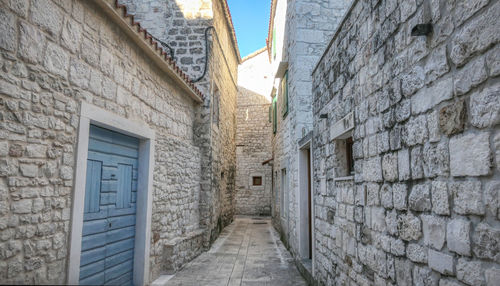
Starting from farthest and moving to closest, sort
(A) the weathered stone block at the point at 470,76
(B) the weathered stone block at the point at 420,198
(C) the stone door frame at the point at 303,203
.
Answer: (C) the stone door frame at the point at 303,203
(B) the weathered stone block at the point at 420,198
(A) the weathered stone block at the point at 470,76

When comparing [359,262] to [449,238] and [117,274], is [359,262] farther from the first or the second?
[117,274]

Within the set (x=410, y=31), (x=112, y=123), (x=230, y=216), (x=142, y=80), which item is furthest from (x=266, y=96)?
(x=410, y=31)

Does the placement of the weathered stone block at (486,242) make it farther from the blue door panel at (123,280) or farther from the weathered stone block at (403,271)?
the blue door panel at (123,280)

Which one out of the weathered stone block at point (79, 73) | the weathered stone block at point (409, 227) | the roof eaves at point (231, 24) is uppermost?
the roof eaves at point (231, 24)

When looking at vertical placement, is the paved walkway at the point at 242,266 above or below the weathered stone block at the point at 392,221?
below

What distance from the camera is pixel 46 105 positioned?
102 inches

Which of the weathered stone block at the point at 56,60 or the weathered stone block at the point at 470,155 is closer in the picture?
the weathered stone block at the point at 470,155

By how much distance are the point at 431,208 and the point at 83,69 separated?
3.28 m

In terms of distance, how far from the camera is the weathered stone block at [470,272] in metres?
1.39

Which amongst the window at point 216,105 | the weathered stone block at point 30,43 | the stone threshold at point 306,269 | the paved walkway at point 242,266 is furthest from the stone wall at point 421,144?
the window at point 216,105

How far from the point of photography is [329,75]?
3.92m

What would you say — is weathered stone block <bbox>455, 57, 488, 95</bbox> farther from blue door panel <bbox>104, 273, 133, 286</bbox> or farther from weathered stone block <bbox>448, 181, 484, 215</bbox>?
blue door panel <bbox>104, 273, 133, 286</bbox>

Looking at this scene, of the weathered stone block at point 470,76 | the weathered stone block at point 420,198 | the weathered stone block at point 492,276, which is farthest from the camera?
the weathered stone block at point 420,198

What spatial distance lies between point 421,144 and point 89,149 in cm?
317
